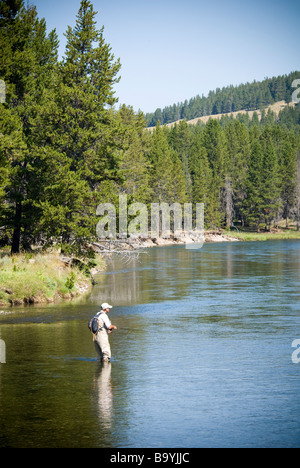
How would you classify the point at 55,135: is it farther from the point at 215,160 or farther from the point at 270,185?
the point at 215,160

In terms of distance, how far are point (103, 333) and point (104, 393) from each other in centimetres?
288

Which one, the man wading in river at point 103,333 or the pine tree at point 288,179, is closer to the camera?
the man wading in river at point 103,333

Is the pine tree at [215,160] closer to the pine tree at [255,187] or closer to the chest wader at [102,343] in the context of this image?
the pine tree at [255,187]

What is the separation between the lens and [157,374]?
693 inches

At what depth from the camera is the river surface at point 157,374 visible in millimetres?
12727

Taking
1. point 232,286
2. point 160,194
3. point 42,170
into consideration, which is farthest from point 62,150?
point 160,194

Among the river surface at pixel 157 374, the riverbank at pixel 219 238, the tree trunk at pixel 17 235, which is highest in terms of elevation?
the tree trunk at pixel 17 235

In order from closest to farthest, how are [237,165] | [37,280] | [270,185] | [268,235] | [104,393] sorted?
[104,393] < [37,280] < [268,235] < [270,185] < [237,165]

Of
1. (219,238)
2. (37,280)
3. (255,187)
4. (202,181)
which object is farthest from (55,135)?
(255,187)

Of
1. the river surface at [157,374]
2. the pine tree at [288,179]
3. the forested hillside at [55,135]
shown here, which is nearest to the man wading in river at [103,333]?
the river surface at [157,374]

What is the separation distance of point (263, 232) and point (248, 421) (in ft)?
353

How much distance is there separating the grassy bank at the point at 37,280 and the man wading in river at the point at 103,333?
12.1 meters

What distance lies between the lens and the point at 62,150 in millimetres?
39062

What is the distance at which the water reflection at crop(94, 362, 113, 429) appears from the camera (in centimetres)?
1356
